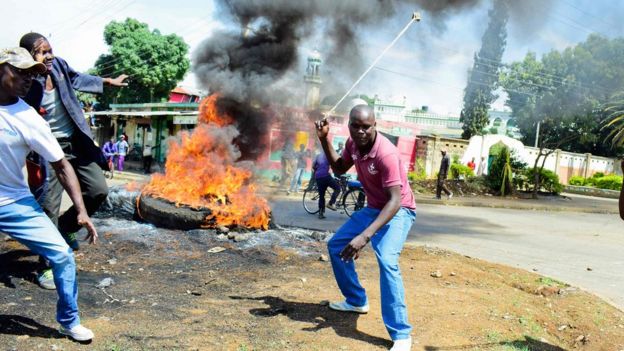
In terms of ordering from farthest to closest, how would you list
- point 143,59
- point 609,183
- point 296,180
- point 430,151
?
point 143,59 < point 609,183 < point 430,151 < point 296,180

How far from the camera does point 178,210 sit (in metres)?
7.00

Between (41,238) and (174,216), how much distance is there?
3.86m

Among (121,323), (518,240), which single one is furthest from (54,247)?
(518,240)

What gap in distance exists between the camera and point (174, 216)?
6.95m

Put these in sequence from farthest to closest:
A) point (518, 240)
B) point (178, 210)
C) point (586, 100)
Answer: point (586, 100)
point (518, 240)
point (178, 210)

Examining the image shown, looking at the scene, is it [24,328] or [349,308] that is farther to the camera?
[349,308]

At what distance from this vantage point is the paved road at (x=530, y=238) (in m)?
7.47

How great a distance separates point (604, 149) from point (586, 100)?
16.0 m

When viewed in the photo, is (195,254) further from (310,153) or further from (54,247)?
(310,153)

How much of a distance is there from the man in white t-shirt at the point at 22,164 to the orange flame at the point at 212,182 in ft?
12.7

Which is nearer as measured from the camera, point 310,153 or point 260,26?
point 260,26

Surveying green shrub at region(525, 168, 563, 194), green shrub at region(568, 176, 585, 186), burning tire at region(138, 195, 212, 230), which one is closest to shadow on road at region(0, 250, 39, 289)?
burning tire at region(138, 195, 212, 230)

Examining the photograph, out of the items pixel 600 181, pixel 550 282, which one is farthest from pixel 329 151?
pixel 600 181

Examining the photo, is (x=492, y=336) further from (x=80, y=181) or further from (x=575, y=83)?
(x=575, y=83)
